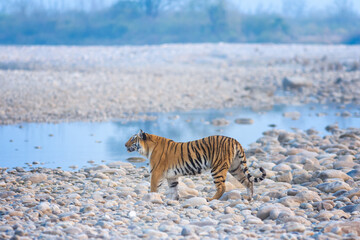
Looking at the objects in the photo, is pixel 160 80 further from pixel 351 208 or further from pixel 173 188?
pixel 351 208

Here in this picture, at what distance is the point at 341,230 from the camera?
17.3 ft

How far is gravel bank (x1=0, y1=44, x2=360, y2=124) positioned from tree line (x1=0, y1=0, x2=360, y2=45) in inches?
445

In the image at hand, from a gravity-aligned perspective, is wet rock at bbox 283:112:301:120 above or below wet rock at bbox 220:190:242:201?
above

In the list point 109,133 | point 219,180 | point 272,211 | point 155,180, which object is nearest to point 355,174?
point 219,180

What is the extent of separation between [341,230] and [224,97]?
13431 millimetres

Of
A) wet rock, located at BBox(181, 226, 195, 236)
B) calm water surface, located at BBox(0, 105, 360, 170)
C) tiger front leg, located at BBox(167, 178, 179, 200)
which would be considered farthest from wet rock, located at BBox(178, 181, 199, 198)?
calm water surface, located at BBox(0, 105, 360, 170)

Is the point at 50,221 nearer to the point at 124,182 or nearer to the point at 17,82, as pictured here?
the point at 124,182

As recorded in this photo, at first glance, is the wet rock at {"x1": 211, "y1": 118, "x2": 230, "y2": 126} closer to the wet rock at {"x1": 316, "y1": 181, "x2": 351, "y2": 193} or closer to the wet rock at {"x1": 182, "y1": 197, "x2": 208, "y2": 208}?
the wet rock at {"x1": 316, "y1": 181, "x2": 351, "y2": 193}

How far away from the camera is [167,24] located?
155ft

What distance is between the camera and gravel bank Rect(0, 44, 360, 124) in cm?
1552

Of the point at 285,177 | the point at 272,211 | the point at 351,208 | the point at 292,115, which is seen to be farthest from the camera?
the point at 292,115

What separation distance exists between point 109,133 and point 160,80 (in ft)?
26.0

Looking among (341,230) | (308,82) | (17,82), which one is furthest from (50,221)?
(308,82)

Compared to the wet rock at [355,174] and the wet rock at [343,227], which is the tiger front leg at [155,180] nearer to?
the wet rock at [343,227]
